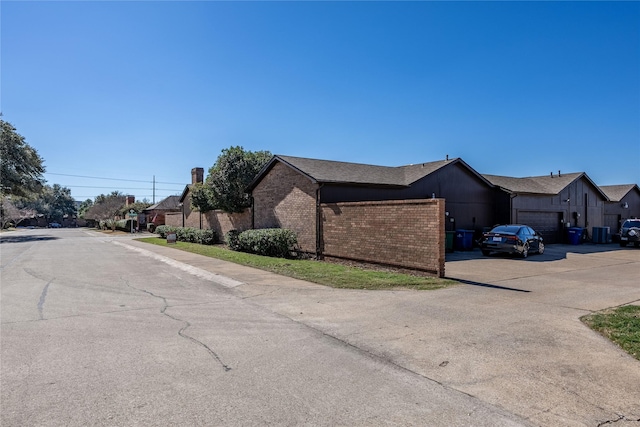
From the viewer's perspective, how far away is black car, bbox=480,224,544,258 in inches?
667

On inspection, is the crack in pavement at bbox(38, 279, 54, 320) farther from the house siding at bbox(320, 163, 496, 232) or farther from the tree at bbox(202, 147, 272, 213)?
the tree at bbox(202, 147, 272, 213)

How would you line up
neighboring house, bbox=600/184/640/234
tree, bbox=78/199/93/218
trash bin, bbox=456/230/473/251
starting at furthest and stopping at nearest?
1. tree, bbox=78/199/93/218
2. neighboring house, bbox=600/184/640/234
3. trash bin, bbox=456/230/473/251

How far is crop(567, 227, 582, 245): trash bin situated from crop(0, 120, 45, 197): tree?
48.6m

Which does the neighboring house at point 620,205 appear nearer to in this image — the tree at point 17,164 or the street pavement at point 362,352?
the street pavement at point 362,352

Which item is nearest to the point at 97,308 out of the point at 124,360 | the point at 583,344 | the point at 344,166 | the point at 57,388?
the point at 124,360

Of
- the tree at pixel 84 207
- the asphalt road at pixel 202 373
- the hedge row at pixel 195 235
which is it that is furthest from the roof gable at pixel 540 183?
the tree at pixel 84 207

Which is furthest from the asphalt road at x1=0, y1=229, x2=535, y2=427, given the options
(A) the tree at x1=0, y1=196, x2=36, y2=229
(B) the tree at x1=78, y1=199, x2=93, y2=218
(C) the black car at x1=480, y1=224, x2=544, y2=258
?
(B) the tree at x1=78, y1=199, x2=93, y2=218

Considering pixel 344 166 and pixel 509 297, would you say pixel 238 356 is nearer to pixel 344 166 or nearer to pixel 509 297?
pixel 509 297

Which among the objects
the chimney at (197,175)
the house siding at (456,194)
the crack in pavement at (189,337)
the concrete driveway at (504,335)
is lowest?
the crack in pavement at (189,337)

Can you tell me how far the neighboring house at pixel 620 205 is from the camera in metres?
32.2

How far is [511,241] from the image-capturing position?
17.0 m

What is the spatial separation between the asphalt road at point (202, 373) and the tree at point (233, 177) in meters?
15.0

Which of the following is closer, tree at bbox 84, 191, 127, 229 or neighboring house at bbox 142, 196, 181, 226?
neighboring house at bbox 142, 196, 181, 226

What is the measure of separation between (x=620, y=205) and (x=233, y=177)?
31.5 m
